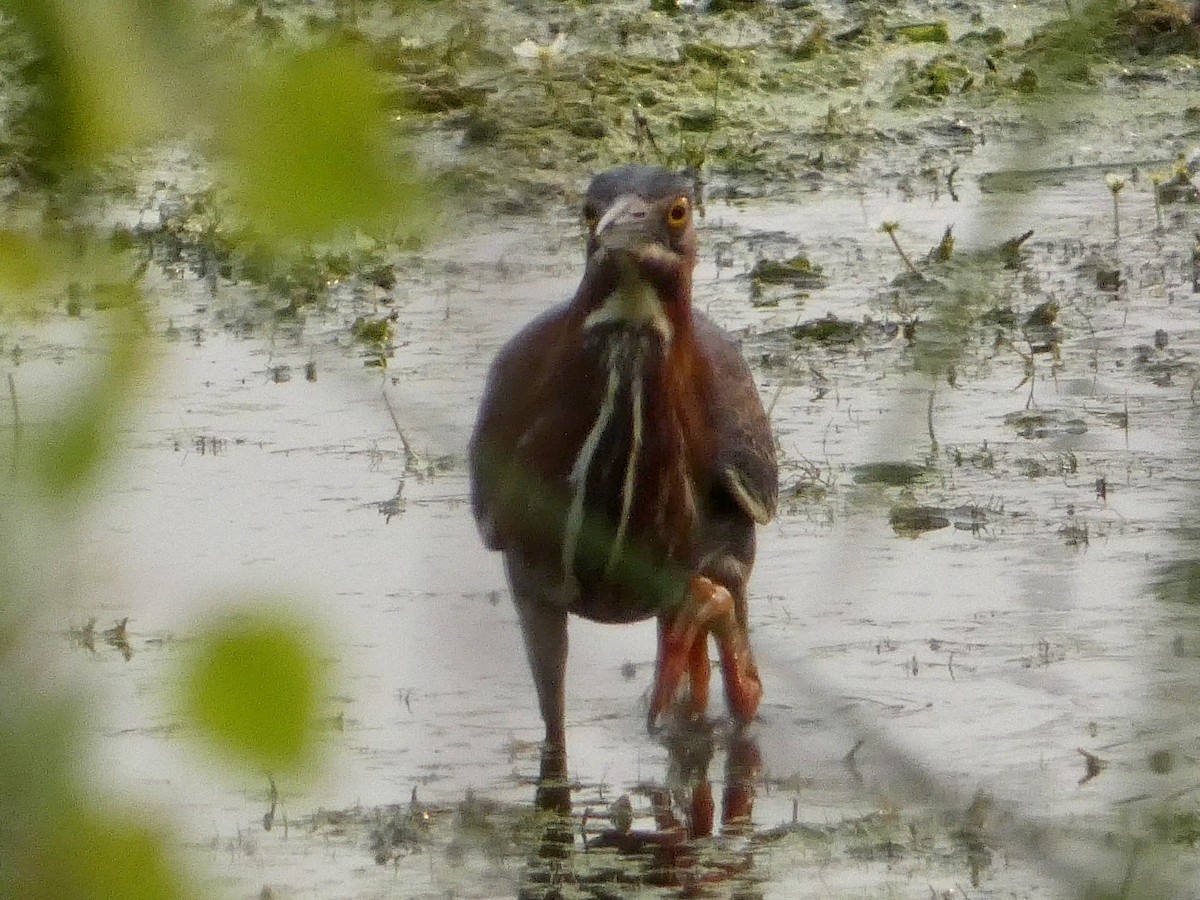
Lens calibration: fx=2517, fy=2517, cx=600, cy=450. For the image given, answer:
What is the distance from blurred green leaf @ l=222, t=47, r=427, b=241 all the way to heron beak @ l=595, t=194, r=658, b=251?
3348mm

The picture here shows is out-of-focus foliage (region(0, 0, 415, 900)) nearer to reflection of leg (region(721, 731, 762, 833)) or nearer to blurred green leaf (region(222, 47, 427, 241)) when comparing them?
blurred green leaf (region(222, 47, 427, 241))

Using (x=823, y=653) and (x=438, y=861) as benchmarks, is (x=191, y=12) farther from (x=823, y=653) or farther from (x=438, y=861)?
(x=823, y=653)

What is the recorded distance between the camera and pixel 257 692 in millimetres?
1333

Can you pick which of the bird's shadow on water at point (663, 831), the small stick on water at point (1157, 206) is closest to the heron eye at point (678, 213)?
the bird's shadow on water at point (663, 831)

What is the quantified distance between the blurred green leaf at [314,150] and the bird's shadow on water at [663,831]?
3570 millimetres

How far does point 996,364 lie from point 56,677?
7311mm

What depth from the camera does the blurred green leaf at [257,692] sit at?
1317mm

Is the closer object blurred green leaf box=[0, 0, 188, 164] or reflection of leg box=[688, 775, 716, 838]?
blurred green leaf box=[0, 0, 188, 164]

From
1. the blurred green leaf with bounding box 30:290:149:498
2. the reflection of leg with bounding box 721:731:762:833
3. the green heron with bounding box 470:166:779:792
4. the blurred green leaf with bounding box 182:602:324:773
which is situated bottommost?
the reflection of leg with bounding box 721:731:762:833

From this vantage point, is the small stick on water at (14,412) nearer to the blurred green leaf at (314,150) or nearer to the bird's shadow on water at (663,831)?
the blurred green leaf at (314,150)

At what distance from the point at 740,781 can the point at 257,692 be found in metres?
4.13

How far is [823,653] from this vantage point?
5980 mm

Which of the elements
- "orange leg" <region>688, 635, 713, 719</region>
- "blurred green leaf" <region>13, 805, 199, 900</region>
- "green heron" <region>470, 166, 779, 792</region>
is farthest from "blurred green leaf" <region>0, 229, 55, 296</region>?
"orange leg" <region>688, 635, 713, 719</region>

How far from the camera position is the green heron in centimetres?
486
